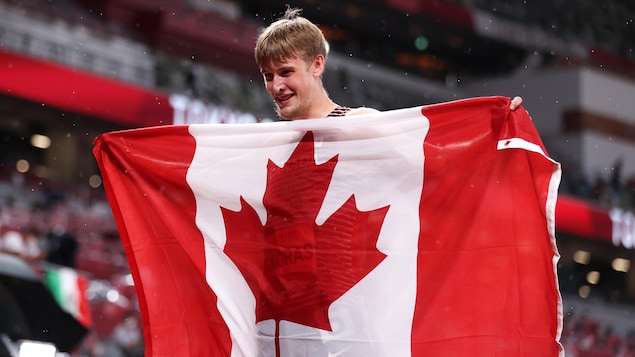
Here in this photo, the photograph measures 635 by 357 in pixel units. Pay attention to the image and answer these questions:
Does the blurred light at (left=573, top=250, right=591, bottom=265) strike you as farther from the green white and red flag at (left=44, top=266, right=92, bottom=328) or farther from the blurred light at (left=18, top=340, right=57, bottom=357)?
the blurred light at (left=18, top=340, right=57, bottom=357)

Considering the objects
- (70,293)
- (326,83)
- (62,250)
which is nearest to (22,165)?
(326,83)

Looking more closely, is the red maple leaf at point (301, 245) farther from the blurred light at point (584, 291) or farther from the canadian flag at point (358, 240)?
the blurred light at point (584, 291)

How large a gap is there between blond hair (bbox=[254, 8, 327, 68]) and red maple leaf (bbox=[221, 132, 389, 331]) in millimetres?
245

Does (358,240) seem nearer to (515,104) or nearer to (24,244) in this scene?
(515,104)

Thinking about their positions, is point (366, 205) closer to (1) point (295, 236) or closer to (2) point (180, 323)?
(1) point (295, 236)

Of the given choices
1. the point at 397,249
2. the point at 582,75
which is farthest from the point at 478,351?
the point at 582,75

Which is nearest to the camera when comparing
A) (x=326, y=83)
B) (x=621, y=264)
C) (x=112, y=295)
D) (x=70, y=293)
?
(x=70, y=293)

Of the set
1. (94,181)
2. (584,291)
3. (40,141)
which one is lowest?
(584,291)

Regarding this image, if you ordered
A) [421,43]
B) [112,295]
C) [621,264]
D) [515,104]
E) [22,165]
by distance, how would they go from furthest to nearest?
[421,43] → [621,264] → [22,165] → [112,295] → [515,104]

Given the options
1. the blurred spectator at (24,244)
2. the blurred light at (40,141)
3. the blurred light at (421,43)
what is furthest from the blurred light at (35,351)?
the blurred light at (421,43)

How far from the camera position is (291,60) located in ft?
7.75

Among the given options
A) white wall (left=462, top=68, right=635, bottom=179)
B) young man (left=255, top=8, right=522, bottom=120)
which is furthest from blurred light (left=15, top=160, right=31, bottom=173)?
young man (left=255, top=8, right=522, bottom=120)

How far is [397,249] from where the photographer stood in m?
2.47

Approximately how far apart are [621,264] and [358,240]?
70.8 ft
